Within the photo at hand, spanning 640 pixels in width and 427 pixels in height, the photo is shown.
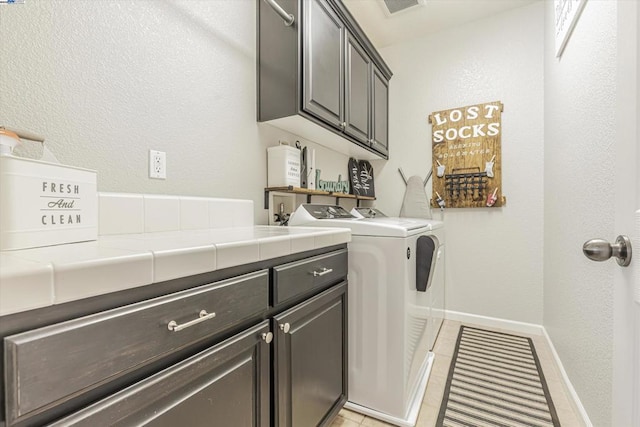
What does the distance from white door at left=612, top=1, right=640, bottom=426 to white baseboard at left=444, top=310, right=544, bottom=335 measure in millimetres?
2112

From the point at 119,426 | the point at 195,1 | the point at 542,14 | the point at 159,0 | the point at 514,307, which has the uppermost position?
the point at 542,14

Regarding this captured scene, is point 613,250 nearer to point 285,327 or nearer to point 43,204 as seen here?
point 285,327

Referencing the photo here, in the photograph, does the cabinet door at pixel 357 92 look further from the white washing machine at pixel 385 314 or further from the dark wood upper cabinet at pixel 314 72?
the white washing machine at pixel 385 314

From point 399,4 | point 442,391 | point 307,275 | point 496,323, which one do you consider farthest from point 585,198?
point 399,4

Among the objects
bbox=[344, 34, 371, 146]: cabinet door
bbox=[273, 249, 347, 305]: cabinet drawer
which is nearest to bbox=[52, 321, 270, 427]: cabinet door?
bbox=[273, 249, 347, 305]: cabinet drawer

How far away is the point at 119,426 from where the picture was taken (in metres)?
0.52

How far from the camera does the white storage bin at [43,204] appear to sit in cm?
60

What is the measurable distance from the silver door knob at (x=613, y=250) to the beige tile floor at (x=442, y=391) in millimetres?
1199

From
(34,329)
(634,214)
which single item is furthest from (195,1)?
(634,214)

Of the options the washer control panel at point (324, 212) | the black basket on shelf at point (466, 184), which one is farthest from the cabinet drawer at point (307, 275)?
the black basket on shelf at point (466, 184)

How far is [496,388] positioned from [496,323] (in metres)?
1.02

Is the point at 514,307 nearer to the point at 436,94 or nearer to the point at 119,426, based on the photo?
the point at 436,94

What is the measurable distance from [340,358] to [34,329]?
1.14 meters

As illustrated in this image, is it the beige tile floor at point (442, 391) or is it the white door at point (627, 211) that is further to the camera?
the beige tile floor at point (442, 391)
